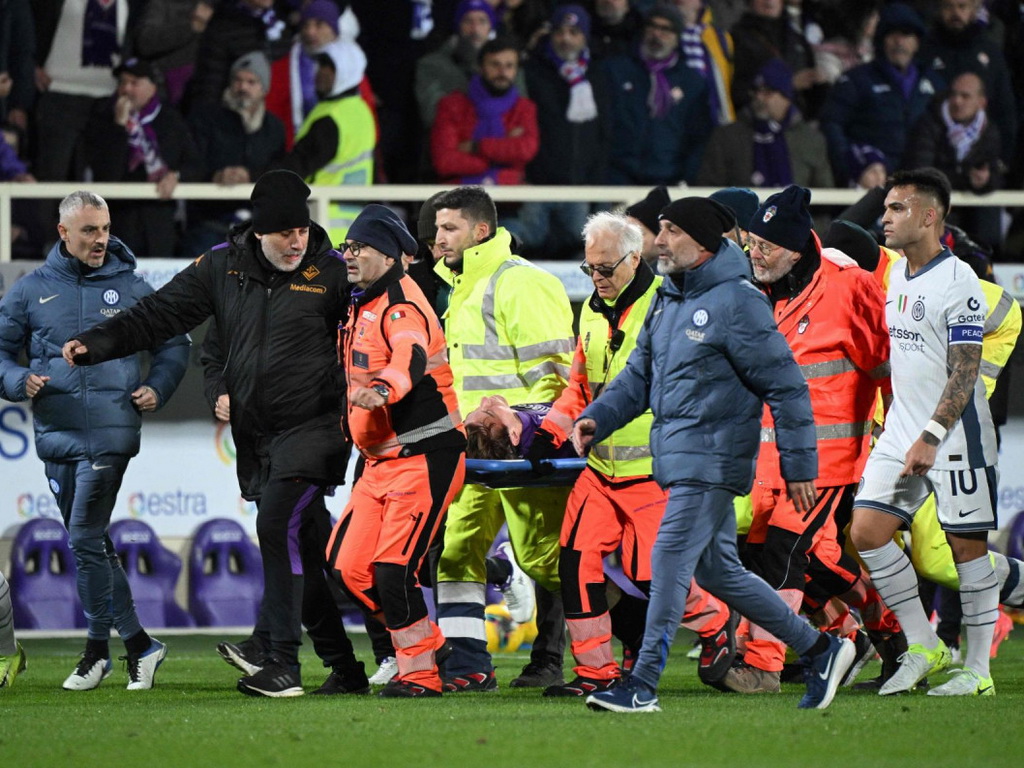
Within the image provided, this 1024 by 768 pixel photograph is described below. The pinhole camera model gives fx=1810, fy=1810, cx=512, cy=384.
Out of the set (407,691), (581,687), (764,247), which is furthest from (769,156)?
(407,691)

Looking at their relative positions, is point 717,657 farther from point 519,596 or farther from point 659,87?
point 659,87

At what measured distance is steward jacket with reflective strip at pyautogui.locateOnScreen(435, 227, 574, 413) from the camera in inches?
336

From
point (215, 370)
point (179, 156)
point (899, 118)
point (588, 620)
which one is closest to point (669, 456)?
point (588, 620)

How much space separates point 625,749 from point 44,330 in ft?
13.8

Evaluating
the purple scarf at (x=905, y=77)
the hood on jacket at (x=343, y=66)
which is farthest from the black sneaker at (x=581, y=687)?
the purple scarf at (x=905, y=77)

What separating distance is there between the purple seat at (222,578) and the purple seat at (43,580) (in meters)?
0.81

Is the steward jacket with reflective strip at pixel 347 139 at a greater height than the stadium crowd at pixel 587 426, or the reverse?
the steward jacket with reflective strip at pixel 347 139

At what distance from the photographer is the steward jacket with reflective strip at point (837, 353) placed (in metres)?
8.31

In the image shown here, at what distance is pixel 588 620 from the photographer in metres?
7.97

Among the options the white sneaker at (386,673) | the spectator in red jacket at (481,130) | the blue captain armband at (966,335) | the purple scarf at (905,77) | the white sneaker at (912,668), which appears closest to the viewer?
the blue captain armband at (966,335)

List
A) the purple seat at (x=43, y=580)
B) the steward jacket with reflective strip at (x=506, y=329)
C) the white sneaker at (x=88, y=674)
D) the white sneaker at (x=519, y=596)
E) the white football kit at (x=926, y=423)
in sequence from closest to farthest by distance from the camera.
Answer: the white football kit at (x=926, y=423), the steward jacket with reflective strip at (x=506, y=329), the white sneaker at (x=88, y=674), the white sneaker at (x=519, y=596), the purple seat at (x=43, y=580)

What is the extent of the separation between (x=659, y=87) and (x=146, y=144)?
12.9 feet

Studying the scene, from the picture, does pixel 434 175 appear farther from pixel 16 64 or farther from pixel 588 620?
pixel 588 620

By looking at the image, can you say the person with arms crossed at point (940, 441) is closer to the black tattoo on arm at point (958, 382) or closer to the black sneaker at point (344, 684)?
the black tattoo on arm at point (958, 382)
